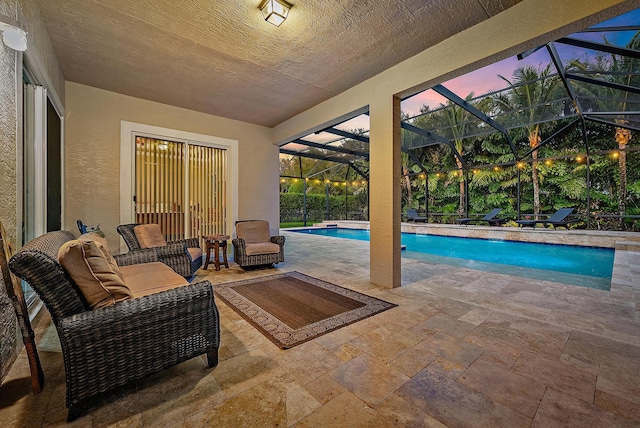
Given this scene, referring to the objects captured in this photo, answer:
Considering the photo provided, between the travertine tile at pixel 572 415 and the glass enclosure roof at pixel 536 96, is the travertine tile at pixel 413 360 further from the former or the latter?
the glass enclosure roof at pixel 536 96

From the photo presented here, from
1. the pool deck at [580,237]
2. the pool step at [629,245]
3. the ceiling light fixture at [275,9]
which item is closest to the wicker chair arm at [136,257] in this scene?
the ceiling light fixture at [275,9]

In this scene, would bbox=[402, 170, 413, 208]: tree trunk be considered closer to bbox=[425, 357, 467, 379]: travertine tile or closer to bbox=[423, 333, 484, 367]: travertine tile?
bbox=[423, 333, 484, 367]: travertine tile

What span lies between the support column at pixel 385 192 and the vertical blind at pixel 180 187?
3532mm

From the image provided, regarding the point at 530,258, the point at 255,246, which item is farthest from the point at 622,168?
the point at 255,246

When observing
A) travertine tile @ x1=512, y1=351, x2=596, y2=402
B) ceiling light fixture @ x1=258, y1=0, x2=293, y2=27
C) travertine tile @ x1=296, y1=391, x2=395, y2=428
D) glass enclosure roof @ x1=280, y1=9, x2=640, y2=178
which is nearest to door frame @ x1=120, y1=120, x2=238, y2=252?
glass enclosure roof @ x1=280, y1=9, x2=640, y2=178

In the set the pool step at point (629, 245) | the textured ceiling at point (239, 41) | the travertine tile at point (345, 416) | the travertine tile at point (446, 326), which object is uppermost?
the textured ceiling at point (239, 41)

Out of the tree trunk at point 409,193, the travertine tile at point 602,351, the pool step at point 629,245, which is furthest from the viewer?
the tree trunk at point 409,193

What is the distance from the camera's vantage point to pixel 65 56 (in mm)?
3389

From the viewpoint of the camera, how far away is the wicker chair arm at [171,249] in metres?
3.53

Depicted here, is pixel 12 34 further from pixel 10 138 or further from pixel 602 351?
pixel 602 351

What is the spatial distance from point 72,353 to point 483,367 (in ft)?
8.07

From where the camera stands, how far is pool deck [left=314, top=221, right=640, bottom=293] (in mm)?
4352

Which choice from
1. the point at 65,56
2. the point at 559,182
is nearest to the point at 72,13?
the point at 65,56

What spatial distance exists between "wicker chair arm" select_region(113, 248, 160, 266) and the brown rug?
2.95 ft
